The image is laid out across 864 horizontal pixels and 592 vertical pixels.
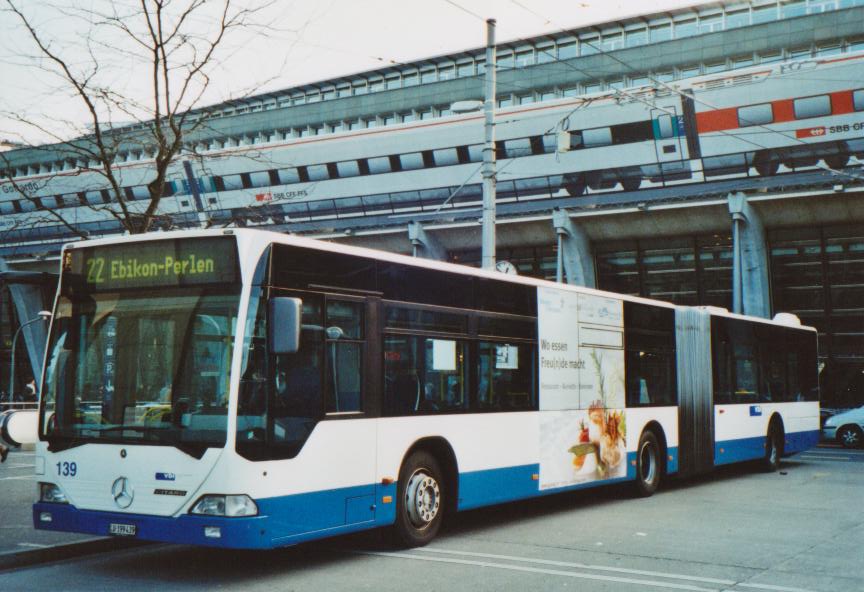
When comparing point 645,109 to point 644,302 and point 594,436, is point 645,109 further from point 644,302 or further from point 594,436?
point 594,436

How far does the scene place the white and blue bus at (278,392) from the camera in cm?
728

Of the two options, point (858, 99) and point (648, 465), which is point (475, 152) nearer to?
point (858, 99)

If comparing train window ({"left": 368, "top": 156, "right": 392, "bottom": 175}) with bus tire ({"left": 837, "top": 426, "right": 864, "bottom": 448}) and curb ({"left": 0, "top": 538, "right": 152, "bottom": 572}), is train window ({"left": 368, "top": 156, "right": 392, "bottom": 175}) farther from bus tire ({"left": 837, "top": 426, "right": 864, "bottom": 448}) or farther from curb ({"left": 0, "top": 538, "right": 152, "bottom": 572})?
curb ({"left": 0, "top": 538, "right": 152, "bottom": 572})

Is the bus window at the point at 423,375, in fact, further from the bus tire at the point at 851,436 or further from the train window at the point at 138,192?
the train window at the point at 138,192

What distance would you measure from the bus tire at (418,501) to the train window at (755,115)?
2371 cm

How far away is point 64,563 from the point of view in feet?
27.5

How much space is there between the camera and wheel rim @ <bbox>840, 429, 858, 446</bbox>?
2597 centimetres

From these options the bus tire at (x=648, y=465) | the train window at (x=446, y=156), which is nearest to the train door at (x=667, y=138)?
the train window at (x=446, y=156)

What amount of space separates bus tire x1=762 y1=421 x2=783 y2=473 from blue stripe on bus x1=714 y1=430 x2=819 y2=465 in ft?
0.63

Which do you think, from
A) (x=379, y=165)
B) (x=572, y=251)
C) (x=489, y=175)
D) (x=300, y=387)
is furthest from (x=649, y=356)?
(x=379, y=165)

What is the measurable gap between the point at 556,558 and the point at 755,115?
24361mm

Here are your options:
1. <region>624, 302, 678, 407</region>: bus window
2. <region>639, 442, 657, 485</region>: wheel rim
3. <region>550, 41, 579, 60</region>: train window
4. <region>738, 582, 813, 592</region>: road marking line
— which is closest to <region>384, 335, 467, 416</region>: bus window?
<region>738, 582, 813, 592</region>: road marking line

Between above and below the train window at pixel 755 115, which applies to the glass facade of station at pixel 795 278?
below

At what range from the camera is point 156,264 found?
7836 millimetres
